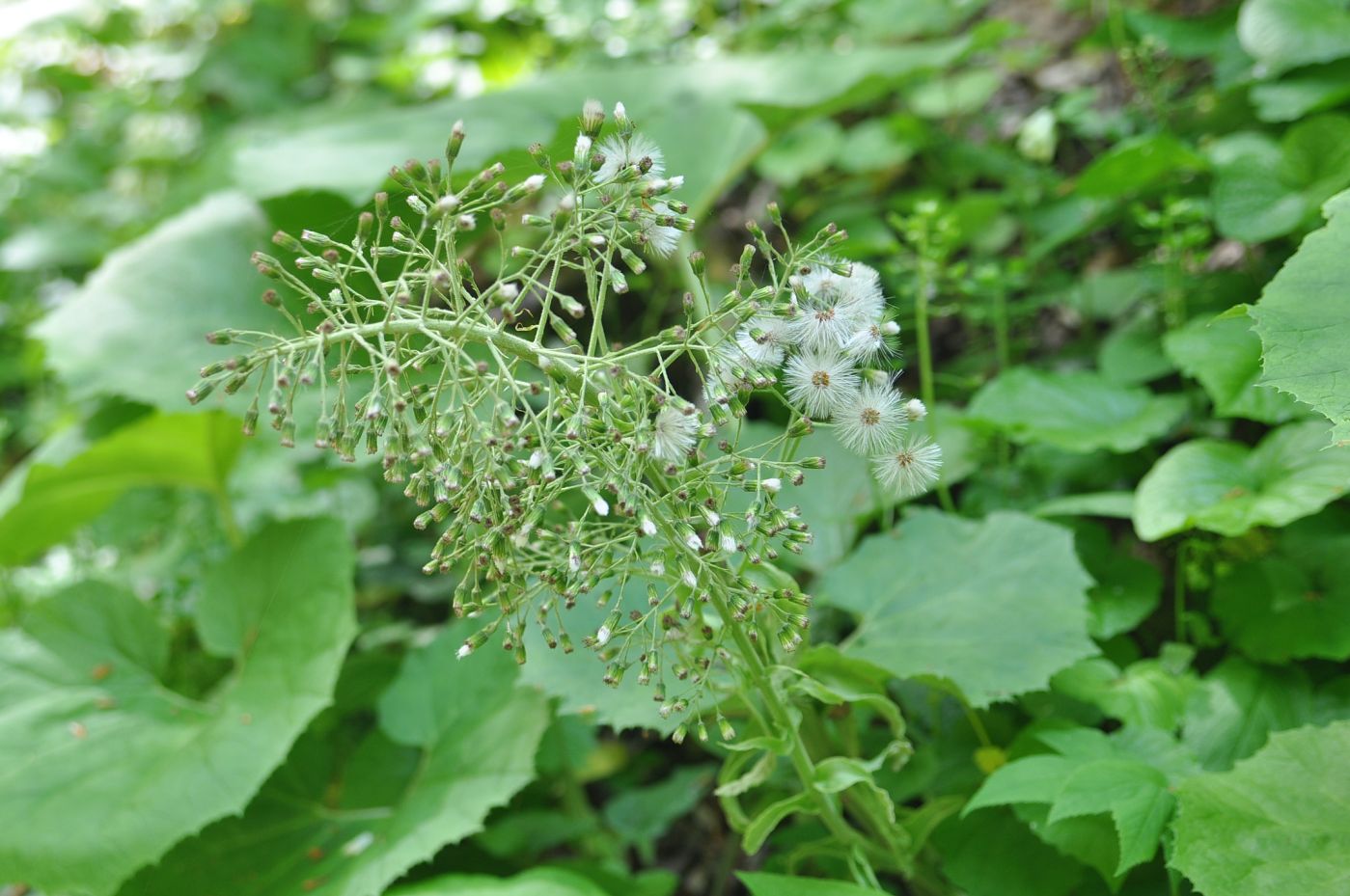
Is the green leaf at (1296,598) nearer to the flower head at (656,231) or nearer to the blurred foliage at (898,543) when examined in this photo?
the blurred foliage at (898,543)

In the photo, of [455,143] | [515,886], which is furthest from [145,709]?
[455,143]

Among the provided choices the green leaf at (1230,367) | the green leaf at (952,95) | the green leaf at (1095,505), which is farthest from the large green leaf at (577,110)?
the green leaf at (1095,505)

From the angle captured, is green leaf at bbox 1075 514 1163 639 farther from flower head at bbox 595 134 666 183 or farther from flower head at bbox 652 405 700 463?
flower head at bbox 595 134 666 183

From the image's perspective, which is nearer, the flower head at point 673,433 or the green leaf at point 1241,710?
the flower head at point 673,433

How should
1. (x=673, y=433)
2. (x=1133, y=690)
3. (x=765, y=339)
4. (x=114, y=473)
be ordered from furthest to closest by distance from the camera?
(x=114, y=473)
(x=1133, y=690)
(x=765, y=339)
(x=673, y=433)

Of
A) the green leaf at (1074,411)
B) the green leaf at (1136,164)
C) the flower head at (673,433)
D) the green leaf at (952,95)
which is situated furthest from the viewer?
the green leaf at (952,95)

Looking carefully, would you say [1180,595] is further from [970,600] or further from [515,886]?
[515,886]
